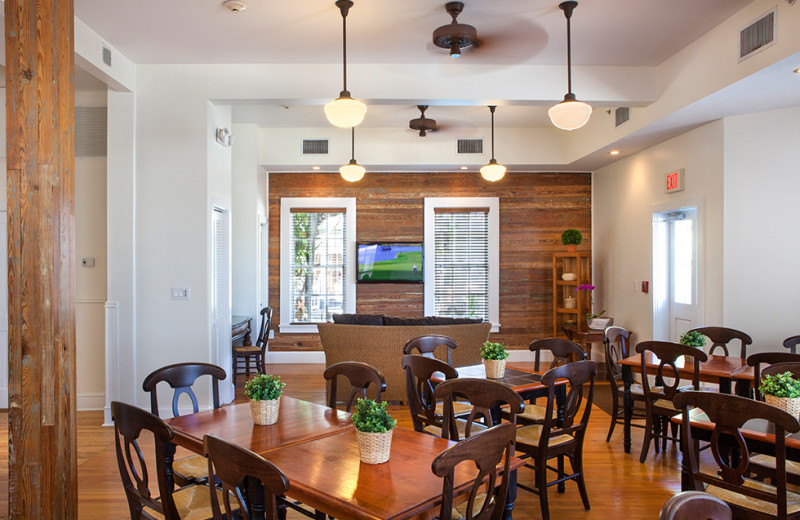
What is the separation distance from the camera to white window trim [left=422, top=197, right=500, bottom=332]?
28.2 ft

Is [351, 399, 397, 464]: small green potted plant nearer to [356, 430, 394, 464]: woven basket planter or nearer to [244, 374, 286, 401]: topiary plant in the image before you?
[356, 430, 394, 464]: woven basket planter

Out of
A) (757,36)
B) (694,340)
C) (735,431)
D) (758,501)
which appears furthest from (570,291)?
(735,431)

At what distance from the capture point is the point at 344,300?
863 centimetres

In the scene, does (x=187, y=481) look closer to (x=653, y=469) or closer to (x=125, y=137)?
(x=653, y=469)

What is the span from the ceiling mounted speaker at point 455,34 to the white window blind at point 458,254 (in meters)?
4.47

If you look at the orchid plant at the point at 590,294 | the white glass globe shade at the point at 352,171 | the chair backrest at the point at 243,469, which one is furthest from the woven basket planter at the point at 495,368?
the orchid plant at the point at 590,294

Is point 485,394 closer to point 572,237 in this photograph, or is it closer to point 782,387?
point 782,387

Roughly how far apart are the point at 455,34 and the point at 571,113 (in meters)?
1.04

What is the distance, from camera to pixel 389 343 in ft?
18.3

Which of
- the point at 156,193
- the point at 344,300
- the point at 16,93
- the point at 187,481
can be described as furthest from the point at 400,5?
the point at 344,300

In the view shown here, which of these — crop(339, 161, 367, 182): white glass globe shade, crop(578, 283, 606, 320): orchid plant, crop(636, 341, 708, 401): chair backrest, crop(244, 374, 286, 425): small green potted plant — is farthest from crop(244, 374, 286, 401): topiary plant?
crop(578, 283, 606, 320): orchid plant

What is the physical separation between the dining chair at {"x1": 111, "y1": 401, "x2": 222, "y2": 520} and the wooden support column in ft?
0.98

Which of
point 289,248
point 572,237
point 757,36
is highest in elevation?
point 757,36

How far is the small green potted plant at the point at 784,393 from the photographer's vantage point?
2711mm
